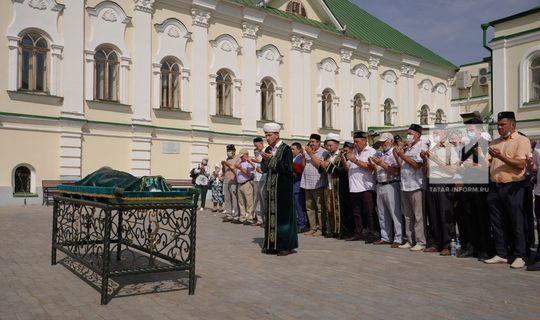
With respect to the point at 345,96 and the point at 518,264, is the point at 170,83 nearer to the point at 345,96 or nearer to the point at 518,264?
the point at 345,96

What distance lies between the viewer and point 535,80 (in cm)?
1945

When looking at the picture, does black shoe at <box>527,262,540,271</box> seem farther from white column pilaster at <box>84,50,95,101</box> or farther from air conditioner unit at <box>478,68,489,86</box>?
air conditioner unit at <box>478,68,489,86</box>

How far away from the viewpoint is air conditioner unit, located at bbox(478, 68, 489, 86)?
30898 millimetres

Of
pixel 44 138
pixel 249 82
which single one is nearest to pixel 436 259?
pixel 44 138

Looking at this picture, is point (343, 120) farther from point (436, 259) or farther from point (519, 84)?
point (436, 259)

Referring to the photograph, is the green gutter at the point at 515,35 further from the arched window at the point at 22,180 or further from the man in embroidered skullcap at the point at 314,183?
the arched window at the point at 22,180

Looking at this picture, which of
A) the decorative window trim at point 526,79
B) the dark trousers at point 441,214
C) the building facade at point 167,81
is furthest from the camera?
the decorative window trim at point 526,79

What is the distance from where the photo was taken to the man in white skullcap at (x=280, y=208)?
23.8 feet

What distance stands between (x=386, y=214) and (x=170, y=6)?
14332 millimetres

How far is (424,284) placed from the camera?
5285mm

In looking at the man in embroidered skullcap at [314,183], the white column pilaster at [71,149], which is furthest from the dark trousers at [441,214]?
the white column pilaster at [71,149]

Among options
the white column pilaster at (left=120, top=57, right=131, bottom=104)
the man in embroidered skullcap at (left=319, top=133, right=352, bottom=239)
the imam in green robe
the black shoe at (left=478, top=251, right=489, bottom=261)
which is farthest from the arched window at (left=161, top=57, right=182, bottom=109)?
the black shoe at (left=478, top=251, right=489, bottom=261)

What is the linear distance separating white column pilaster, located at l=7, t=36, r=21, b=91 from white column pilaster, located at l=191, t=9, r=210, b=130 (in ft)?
21.4

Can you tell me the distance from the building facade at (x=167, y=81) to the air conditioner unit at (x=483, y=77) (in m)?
6.51
